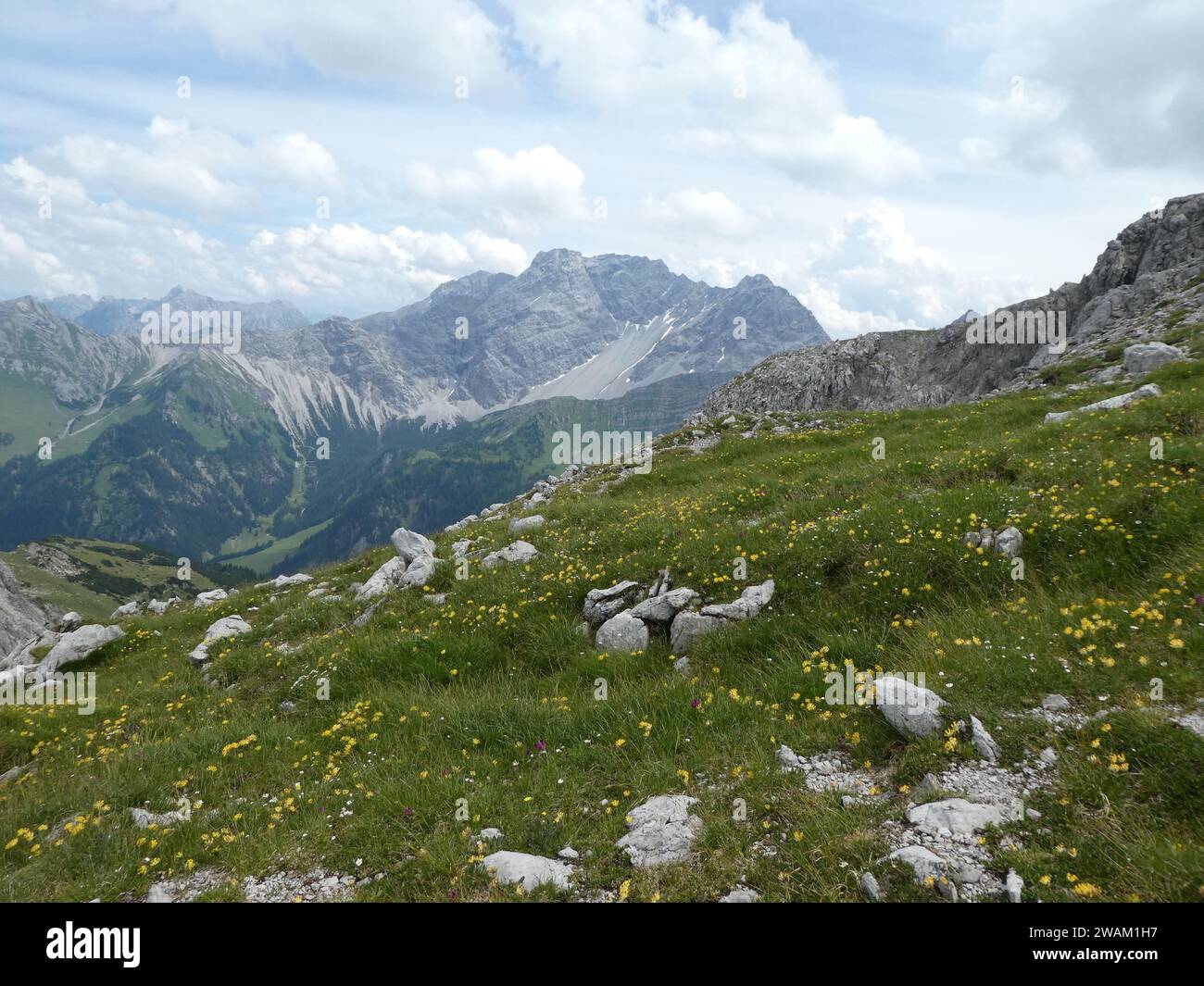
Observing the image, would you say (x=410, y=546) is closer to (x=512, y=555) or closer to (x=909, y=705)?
(x=512, y=555)

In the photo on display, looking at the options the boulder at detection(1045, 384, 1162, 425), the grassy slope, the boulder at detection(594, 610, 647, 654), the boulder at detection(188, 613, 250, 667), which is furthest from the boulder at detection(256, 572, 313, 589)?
the boulder at detection(1045, 384, 1162, 425)

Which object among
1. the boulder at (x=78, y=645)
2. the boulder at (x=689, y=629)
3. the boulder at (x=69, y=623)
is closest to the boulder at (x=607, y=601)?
the boulder at (x=689, y=629)

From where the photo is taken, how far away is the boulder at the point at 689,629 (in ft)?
34.5

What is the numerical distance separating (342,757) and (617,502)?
13.0 meters

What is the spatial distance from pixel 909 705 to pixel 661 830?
3182 millimetres

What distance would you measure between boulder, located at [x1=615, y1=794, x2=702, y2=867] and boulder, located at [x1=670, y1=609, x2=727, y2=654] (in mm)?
3857

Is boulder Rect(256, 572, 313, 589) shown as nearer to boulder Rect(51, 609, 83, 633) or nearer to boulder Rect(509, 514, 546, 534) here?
boulder Rect(51, 609, 83, 633)

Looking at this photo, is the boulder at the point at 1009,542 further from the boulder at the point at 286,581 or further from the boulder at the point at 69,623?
the boulder at the point at 69,623

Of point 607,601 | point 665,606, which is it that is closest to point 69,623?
point 607,601

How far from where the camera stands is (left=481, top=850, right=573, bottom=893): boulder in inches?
223
